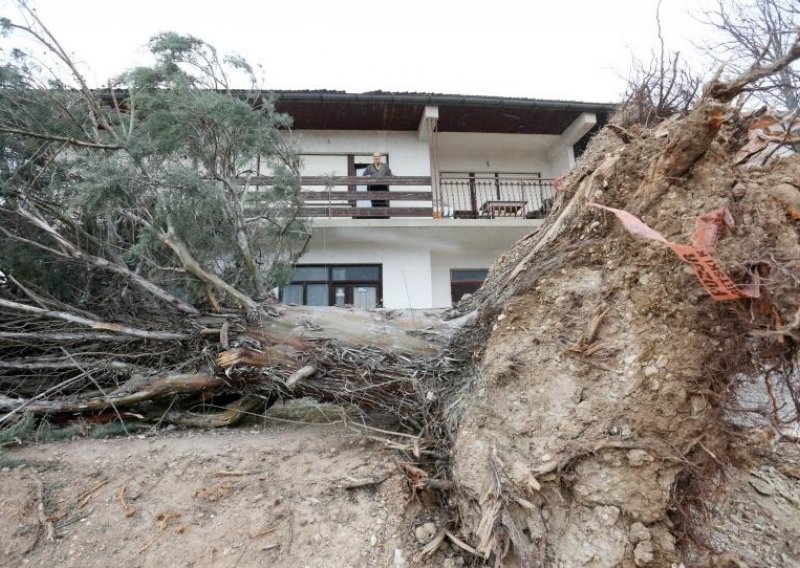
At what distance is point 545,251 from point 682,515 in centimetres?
173

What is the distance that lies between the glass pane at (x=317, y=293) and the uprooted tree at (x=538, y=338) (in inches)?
172

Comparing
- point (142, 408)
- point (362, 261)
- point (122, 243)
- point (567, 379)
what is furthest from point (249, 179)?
point (567, 379)

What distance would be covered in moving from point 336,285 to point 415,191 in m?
2.69

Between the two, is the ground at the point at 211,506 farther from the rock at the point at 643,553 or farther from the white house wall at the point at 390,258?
the white house wall at the point at 390,258

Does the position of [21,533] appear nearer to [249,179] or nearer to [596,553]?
[596,553]

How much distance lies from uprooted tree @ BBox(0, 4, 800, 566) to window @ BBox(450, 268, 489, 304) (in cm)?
608

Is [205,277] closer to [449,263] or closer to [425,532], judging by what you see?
[425,532]

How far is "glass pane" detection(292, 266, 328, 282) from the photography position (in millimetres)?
9094

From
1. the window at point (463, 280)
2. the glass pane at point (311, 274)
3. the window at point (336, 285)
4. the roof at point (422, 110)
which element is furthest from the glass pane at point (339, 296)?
the roof at point (422, 110)

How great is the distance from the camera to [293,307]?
4102 millimetres

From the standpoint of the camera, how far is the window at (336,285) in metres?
9.11

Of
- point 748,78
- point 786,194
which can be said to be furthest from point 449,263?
point 748,78

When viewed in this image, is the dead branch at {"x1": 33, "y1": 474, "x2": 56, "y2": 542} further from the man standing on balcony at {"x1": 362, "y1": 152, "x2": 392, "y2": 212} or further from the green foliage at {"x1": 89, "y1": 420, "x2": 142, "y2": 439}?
the man standing on balcony at {"x1": 362, "y1": 152, "x2": 392, "y2": 212}

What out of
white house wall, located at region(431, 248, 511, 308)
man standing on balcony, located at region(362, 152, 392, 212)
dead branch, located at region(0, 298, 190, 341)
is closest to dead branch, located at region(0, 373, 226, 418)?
dead branch, located at region(0, 298, 190, 341)
